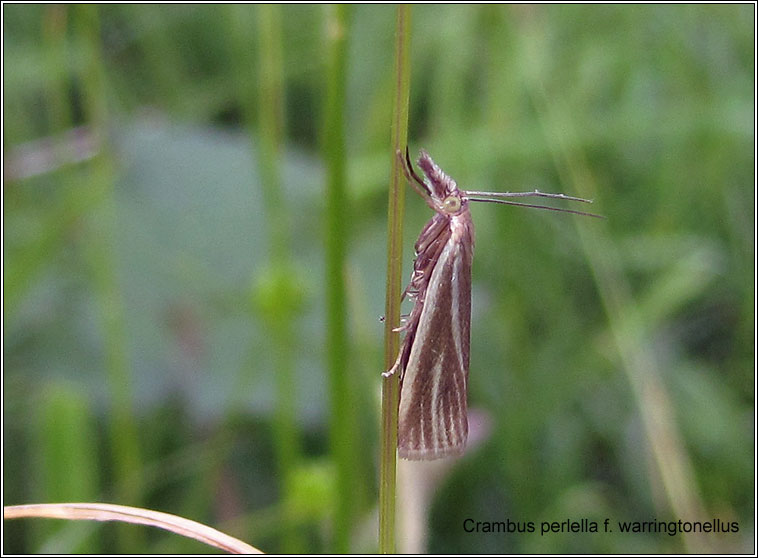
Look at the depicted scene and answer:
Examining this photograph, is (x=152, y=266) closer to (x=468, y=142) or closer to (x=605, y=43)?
(x=468, y=142)

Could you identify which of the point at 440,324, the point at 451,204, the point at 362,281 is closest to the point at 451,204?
Result: the point at 451,204

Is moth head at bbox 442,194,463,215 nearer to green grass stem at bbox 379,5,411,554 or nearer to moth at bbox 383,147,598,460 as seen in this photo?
moth at bbox 383,147,598,460

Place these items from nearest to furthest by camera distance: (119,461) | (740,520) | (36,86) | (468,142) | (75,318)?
(119,461), (740,520), (75,318), (468,142), (36,86)

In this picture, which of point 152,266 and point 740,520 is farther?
point 152,266

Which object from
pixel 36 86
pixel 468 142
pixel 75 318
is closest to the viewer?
pixel 75 318

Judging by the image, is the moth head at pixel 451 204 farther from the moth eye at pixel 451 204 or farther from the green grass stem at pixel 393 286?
the green grass stem at pixel 393 286

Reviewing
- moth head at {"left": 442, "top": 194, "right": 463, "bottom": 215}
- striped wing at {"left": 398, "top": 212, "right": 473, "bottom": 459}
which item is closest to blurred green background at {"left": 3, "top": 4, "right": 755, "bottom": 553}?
striped wing at {"left": 398, "top": 212, "right": 473, "bottom": 459}

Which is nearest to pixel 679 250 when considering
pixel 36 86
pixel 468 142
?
pixel 468 142
